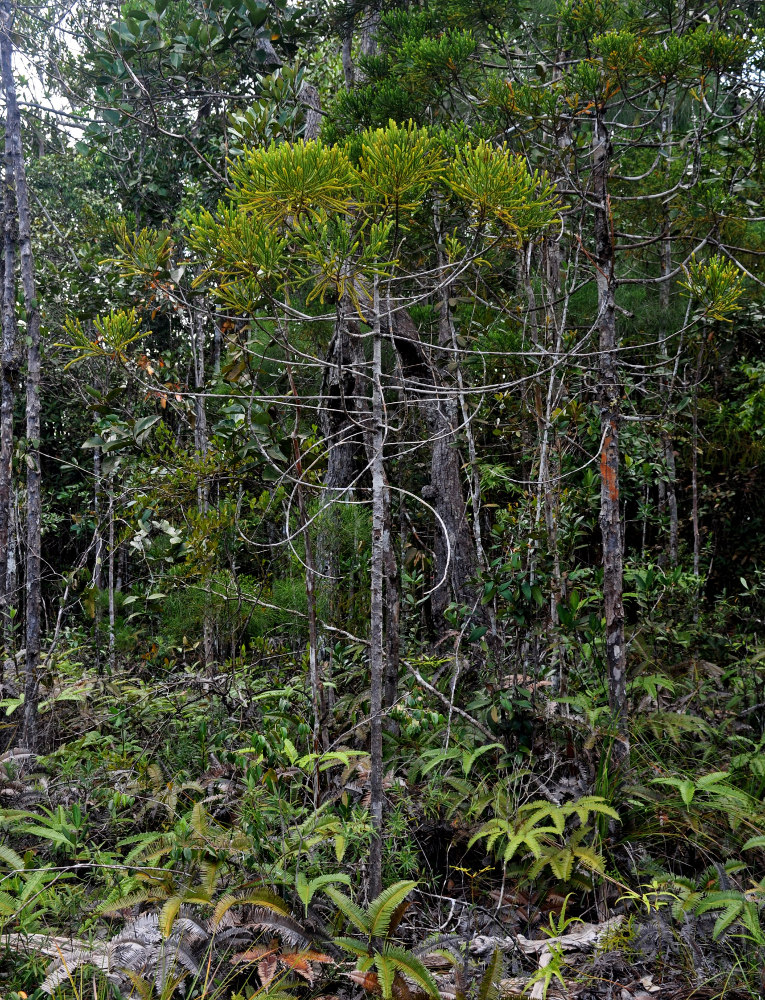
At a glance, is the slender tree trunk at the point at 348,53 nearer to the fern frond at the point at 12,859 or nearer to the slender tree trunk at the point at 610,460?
the slender tree trunk at the point at 610,460

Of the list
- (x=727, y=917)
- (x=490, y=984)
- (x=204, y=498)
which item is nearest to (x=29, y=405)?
A: (x=204, y=498)

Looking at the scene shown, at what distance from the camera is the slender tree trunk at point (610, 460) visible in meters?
3.28

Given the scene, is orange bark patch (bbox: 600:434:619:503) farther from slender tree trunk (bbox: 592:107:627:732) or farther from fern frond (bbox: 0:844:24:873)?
fern frond (bbox: 0:844:24:873)

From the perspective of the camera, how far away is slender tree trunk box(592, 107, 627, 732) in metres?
3.28

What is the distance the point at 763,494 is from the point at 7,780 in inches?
227

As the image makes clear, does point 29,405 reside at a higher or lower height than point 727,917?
higher

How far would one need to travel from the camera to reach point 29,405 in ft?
14.9

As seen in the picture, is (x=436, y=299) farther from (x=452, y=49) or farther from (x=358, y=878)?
(x=358, y=878)

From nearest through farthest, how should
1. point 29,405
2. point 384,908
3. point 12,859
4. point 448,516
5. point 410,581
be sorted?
point 384,908 → point 12,859 → point 410,581 → point 29,405 → point 448,516

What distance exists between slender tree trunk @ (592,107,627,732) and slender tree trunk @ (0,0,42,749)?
3.29 m

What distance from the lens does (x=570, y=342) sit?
4895 mm

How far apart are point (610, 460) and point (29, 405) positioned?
3544 millimetres

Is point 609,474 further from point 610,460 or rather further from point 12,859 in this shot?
point 12,859

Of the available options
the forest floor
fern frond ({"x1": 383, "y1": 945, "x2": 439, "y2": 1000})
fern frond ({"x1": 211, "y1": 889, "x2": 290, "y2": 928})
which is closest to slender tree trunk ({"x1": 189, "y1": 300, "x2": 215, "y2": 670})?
the forest floor
